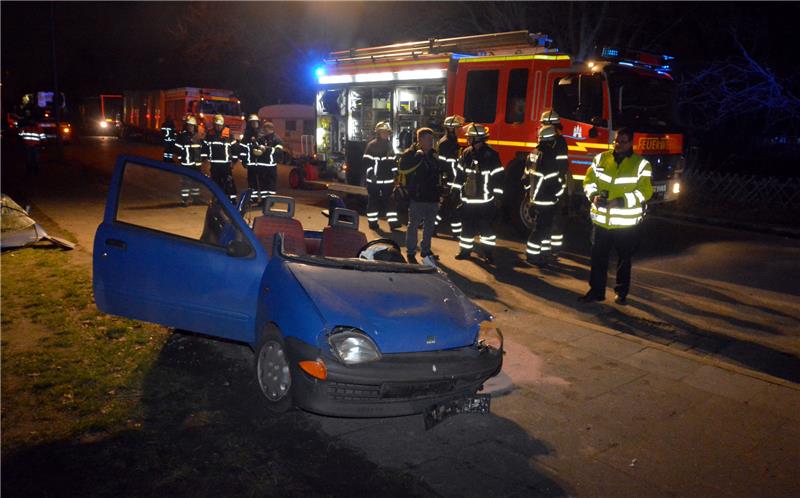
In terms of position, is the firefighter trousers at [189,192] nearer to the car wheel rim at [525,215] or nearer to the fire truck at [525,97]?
the fire truck at [525,97]

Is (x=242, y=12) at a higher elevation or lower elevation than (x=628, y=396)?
higher

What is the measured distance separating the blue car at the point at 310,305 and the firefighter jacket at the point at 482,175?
144 inches

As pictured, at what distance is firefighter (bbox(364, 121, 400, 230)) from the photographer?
11023 millimetres

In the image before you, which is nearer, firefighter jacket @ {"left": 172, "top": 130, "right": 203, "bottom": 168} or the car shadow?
the car shadow

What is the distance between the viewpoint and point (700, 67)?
64.3 feet

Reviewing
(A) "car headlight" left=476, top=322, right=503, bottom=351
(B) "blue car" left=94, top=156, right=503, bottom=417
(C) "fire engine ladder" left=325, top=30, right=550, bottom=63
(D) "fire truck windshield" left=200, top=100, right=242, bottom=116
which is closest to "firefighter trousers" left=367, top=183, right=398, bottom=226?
(C) "fire engine ladder" left=325, top=30, right=550, bottom=63

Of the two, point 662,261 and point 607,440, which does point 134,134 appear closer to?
point 662,261

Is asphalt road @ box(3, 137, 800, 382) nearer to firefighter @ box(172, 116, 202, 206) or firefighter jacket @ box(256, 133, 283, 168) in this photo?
firefighter jacket @ box(256, 133, 283, 168)

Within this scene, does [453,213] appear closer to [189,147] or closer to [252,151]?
[252,151]

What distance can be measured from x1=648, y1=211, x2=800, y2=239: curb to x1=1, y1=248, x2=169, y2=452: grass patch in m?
11.3

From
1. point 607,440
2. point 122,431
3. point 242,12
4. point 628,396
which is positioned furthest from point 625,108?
point 242,12

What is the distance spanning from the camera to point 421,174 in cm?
875

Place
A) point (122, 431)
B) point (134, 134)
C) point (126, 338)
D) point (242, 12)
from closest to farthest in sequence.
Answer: point (122, 431) → point (126, 338) → point (242, 12) → point (134, 134)

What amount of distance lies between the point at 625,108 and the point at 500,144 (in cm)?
226
